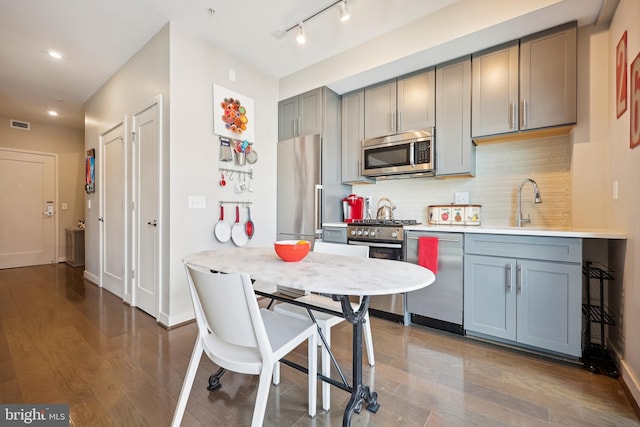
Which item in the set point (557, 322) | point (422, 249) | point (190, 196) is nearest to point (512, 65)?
point (422, 249)

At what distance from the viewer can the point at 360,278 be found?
3.78 feet

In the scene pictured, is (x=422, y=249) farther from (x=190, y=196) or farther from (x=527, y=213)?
(x=190, y=196)

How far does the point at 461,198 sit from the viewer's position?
2.83 meters

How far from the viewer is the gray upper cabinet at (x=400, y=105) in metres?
2.76

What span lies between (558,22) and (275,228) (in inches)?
128

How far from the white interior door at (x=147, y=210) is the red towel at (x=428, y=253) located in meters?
2.41

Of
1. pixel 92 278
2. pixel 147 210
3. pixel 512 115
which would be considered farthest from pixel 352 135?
pixel 92 278

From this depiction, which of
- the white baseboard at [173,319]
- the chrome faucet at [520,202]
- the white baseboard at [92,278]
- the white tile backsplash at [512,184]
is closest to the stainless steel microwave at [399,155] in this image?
the white tile backsplash at [512,184]

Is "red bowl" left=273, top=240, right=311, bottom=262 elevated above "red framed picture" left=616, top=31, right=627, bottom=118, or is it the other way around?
"red framed picture" left=616, top=31, right=627, bottom=118

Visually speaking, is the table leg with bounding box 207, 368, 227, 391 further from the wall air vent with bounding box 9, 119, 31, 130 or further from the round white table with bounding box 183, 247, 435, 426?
the wall air vent with bounding box 9, 119, 31, 130

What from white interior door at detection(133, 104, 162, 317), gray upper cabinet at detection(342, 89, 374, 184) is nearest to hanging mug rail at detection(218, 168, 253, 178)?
white interior door at detection(133, 104, 162, 317)

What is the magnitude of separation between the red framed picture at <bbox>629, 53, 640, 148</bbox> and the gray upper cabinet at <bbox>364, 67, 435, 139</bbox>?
134 cm

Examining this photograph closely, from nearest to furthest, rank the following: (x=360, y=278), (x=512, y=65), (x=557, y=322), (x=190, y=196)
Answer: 1. (x=360, y=278)
2. (x=557, y=322)
3. (x=512, y=65)
4. (x=190, y=196)

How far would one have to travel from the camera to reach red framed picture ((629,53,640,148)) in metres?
1.49
